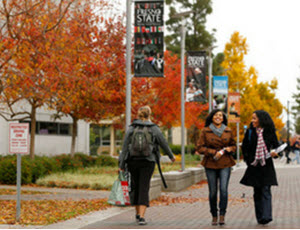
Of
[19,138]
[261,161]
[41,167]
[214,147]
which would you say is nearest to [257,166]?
[261,161]

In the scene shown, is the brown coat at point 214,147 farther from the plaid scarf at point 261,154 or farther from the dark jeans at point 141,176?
the dark jeans at point 141,176

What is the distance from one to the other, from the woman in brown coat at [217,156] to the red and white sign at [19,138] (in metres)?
2.84

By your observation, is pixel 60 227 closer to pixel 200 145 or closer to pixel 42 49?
pixel 200 145

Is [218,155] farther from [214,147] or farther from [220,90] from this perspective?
[220,90]

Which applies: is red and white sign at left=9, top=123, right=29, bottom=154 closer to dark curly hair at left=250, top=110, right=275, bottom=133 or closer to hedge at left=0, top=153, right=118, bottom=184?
dark curly hair at left=250, top=110, right=275, bottom=133

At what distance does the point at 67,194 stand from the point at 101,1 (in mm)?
7249

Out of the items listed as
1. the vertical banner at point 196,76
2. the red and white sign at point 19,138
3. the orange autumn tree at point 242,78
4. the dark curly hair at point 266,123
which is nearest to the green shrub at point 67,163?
the vertical banner at point 196,76

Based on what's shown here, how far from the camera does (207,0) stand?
178 feet

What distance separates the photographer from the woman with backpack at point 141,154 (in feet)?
31.0

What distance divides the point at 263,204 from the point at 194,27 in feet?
152

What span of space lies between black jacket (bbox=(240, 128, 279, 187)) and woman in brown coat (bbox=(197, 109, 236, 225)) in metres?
0.25

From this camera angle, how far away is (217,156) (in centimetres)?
914

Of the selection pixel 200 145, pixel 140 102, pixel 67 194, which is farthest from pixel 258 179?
pixel 140 102

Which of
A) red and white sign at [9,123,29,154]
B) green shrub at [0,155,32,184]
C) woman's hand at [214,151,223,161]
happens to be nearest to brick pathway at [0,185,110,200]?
Result: green shrub at [0,155,32,184]
